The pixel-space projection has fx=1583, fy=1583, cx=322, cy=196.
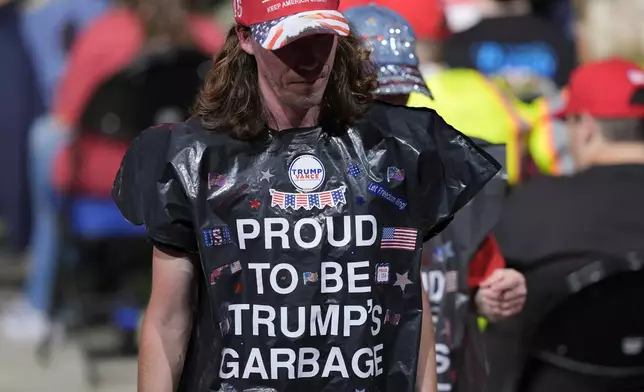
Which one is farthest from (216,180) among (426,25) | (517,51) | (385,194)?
(517,51)

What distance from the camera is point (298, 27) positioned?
318cm

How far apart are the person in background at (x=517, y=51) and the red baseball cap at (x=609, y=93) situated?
2.38 meters

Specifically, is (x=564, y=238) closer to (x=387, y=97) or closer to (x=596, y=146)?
(x=596, y=146)

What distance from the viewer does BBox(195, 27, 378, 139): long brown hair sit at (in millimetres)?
3297

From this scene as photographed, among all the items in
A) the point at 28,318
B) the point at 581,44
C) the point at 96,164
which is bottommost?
the point at 28,318

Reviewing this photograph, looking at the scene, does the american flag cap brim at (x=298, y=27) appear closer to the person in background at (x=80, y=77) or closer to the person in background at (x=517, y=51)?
the person in background at (x=517, y=51)

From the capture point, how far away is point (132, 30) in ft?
29.6

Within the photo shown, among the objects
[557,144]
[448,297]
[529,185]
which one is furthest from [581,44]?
[448,297]

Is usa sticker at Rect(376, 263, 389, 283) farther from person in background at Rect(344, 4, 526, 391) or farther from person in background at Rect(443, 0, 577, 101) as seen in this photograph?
person in background at Rect(443, 0, 577, 101)

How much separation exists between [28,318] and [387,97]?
6170mm

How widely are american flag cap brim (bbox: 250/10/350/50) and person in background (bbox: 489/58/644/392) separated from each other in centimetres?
176

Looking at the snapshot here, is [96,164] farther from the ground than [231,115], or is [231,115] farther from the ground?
[231,115]

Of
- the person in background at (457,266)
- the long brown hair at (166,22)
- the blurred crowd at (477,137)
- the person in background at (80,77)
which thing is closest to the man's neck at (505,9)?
the blurred crowd at (477,137)

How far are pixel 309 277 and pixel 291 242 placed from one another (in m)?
0.08
